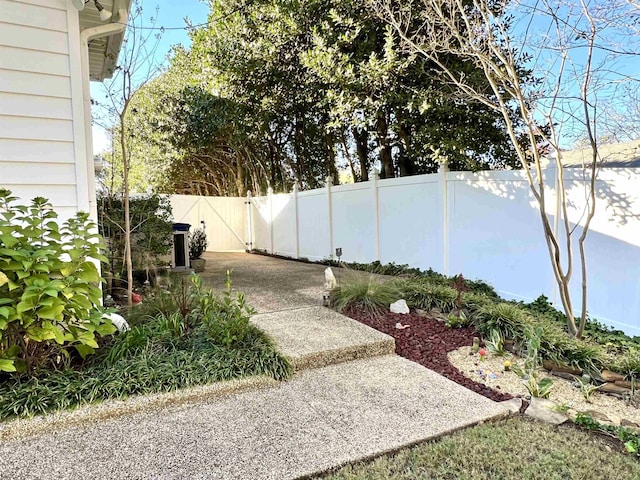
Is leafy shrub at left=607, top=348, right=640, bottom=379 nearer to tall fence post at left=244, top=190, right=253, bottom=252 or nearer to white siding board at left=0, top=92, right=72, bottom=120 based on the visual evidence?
white siding board at left=0, top=92, right=72, bottom=120

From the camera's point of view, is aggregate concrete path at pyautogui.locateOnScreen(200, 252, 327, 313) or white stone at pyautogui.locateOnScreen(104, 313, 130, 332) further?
aggregate concrete path at pyautogui.locateOnScreen(200, 252, 327, 313)

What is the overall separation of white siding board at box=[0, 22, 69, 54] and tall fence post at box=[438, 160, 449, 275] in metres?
4.70

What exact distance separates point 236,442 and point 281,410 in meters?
0.42

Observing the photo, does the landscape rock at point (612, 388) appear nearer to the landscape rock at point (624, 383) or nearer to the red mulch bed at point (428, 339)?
the landscape rock at point (624, 383)

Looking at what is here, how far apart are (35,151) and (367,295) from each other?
11.2 ft

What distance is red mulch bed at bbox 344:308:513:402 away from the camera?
3.14 m

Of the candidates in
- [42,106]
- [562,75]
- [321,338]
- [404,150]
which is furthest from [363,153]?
[42,106]

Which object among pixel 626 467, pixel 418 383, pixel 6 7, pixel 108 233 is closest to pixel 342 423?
pixel 418 383

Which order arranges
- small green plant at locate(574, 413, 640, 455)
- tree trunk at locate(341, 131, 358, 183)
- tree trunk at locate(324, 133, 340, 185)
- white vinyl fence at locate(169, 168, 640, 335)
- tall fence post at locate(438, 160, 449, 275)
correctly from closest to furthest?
small green plant at locate(574, 413, 640, 455)
white vinyl fence at locate(169, 168, 640, 335)
tall fence post at locate(438, 160, 449, 275)
tree trunk at locate(341, 131, 358, 183)
tree trunk at locate(324, 133, 340, 185)

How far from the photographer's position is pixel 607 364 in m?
3.08

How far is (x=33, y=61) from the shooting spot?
118 inches

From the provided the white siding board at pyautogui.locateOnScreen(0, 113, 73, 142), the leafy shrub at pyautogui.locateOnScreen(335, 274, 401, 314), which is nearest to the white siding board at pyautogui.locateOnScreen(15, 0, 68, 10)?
the white siding board at pyautogui.locateOnScreen(0, 113, 73, 142)

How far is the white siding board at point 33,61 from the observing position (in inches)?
115

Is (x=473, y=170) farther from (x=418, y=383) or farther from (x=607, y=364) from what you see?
(x=418, y=383)
